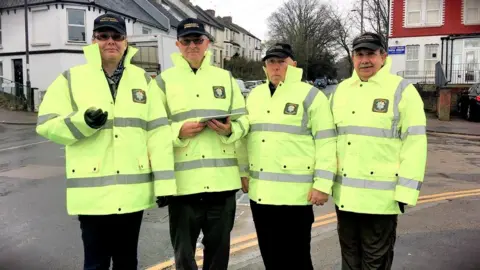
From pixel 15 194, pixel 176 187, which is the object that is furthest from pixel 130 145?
pixel 15 194

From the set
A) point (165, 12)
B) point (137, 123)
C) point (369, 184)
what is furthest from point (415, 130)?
point (165, 12)

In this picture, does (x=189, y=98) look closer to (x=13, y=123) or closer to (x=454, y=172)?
(x=454, y=172)

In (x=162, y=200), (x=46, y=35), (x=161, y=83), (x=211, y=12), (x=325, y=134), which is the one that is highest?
(x=211, y=12)

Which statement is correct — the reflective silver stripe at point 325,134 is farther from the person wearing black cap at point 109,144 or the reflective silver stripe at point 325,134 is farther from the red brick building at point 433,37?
the red brick building at point 433,37

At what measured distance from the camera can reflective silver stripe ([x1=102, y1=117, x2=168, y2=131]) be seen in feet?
9.95

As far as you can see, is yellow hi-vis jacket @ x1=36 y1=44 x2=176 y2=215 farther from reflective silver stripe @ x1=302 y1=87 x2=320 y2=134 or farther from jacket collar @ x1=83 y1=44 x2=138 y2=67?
reflective silver stripe @ x1=302 y1=87 x2=320 y2=134

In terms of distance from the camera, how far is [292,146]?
3.46 metres

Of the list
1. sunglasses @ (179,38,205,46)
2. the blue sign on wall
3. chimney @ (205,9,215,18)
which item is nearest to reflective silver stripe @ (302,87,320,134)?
sunglasses @ (179,38,205,46)

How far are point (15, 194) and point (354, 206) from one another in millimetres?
6494

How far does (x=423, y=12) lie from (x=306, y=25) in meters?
45.9

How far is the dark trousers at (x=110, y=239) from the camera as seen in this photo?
304 centimetres

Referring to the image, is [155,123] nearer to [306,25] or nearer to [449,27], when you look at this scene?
[449,27]

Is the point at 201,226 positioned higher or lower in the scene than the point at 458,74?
lower

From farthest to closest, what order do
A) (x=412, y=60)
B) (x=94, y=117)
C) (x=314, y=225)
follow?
(x=412, y=60), (x=314, y=225), (x=94, y=117)
